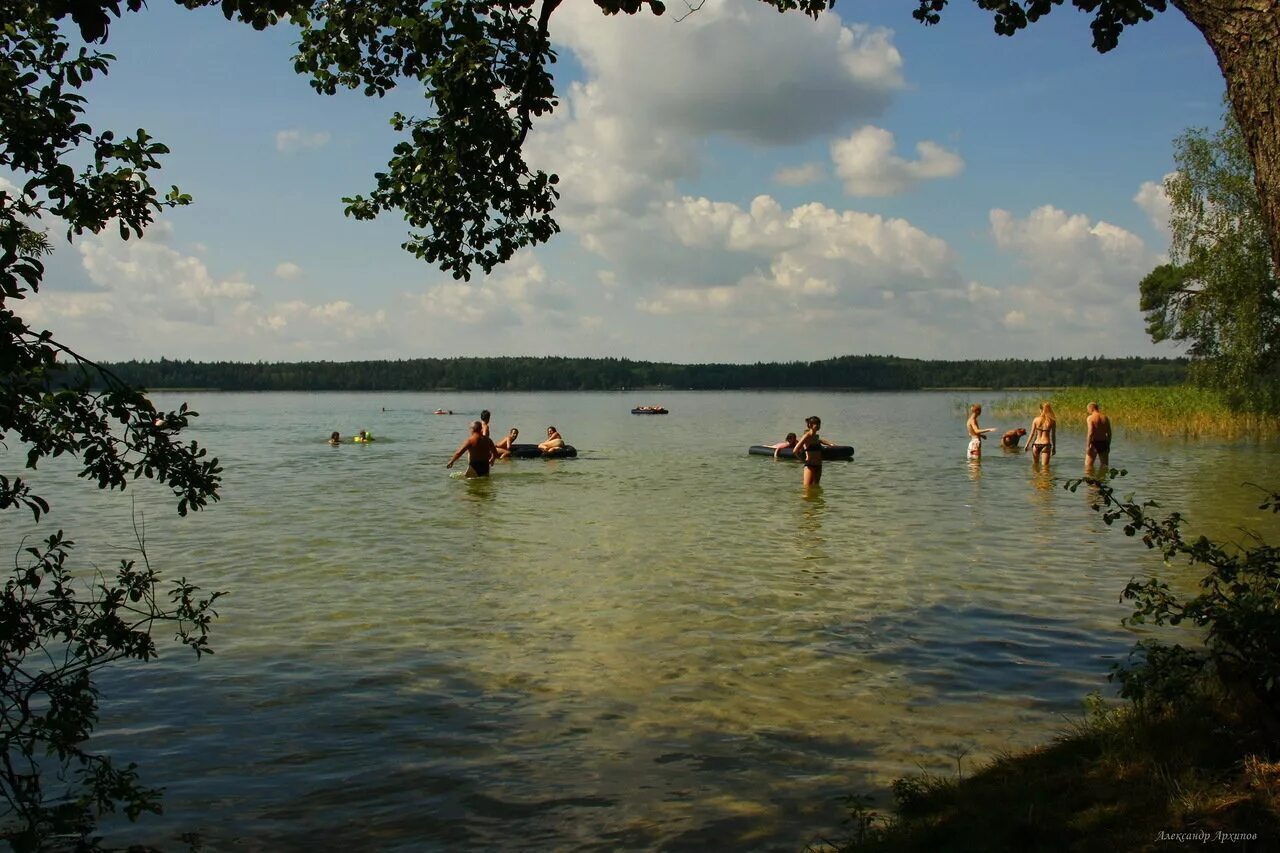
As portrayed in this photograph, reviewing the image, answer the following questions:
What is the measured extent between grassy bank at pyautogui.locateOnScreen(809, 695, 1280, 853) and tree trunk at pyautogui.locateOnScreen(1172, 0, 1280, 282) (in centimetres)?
232

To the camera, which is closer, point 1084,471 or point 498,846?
point 498,846

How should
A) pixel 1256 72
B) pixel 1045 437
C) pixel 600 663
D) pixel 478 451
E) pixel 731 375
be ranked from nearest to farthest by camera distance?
1. pixel 1256 72
2. pixel 600 663
3. pixel 478 451
4. pixel 1045 437
5. pixel 731 375

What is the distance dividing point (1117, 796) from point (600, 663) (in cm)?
481

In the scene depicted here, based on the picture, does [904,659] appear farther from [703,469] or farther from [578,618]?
[703,469]

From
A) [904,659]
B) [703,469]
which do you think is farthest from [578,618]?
[703,469]

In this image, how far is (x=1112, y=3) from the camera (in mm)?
5582

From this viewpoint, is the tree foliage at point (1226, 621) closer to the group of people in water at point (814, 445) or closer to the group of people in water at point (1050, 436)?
the group of people in water at point (814, 445)

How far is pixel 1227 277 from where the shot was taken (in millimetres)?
35562

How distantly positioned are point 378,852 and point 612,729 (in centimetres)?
219

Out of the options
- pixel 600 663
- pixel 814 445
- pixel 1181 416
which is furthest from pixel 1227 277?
pixel 600 663

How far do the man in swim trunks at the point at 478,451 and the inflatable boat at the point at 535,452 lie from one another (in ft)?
17.1

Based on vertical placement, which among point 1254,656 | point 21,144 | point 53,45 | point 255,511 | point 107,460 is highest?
point 53,45

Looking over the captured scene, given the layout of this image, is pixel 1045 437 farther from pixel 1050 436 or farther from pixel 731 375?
pixel 731 375

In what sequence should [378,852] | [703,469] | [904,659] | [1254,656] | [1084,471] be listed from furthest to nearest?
[703,469] → [1084,471] → [904,659] → [378,852] → [1254,656]
